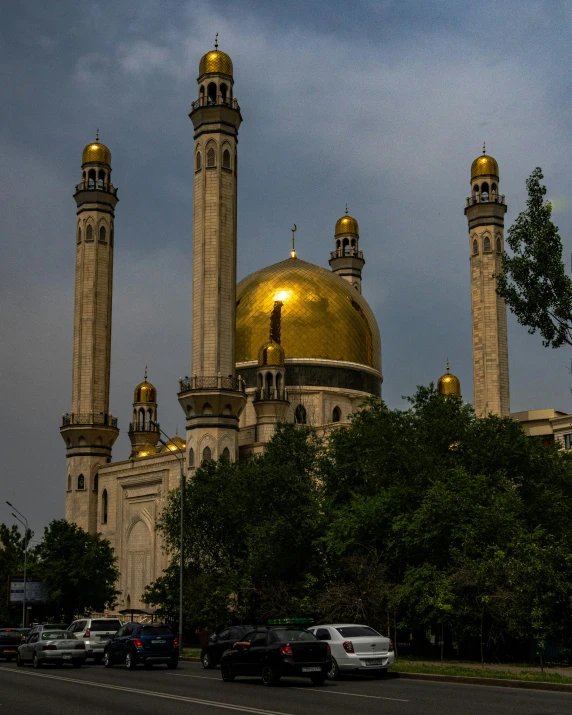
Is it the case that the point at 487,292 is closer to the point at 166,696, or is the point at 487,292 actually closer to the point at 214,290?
the point at 214,290

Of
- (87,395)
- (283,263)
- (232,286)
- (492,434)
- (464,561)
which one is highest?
(283,263)

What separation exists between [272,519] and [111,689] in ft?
62.2

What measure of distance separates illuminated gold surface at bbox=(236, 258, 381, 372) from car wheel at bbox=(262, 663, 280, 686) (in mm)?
49196

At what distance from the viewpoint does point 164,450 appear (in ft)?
232

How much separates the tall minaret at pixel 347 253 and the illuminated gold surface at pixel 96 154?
23.7 meters

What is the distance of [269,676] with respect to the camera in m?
22.6

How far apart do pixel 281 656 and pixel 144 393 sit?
58220mm

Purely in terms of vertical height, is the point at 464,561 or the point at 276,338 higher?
the point at 276,338

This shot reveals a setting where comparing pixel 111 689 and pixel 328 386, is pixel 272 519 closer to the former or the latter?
pixel 111 689

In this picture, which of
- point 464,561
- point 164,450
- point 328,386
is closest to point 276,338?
point 328,386

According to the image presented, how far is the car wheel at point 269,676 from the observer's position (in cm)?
2256

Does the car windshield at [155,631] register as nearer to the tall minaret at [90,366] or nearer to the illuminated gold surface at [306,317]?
the tall minaret at [90,366]

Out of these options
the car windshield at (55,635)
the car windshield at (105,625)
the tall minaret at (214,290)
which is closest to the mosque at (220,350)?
the tall minaret at (214,290)

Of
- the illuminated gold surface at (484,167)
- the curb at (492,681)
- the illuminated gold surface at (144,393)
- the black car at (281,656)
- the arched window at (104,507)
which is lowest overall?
the curb at (492,681)
